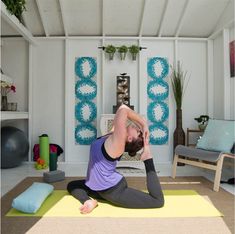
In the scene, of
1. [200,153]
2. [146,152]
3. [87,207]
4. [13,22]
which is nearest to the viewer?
[87,207]

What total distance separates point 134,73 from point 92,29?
1.17 metres

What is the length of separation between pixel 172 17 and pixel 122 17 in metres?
0.92

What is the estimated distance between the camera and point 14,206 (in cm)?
245

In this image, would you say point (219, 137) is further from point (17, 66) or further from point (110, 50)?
point (17, 66)

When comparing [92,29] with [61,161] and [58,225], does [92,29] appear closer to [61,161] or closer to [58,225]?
[61,161]

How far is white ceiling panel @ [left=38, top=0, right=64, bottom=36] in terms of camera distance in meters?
4.65

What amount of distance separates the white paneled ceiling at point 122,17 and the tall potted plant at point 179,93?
776 millimetres

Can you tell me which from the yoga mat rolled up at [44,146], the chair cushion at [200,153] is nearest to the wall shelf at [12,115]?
the yoga mat rolled up at [44,146]

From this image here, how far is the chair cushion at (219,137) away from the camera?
11.8 feet

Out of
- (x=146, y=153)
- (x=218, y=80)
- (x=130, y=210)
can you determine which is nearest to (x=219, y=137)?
(x=146, y=153)

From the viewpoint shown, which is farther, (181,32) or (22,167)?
(181,32)

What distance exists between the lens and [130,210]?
2.49m

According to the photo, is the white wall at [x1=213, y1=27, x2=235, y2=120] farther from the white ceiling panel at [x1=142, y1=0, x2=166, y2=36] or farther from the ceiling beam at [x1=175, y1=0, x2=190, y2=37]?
the white ceiling panel at [x1=142, y1=0, x2=166, y2=36]

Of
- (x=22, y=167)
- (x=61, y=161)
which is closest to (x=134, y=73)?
(x=61, y=161)
